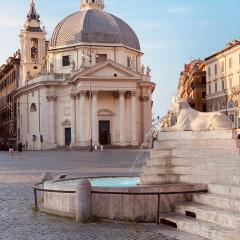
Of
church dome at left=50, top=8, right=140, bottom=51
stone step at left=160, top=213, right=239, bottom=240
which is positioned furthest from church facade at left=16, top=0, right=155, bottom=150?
stone step at left=160, top=213, right=239, bottom=240

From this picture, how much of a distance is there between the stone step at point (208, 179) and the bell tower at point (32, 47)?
77.2 m

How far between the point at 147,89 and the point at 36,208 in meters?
64.6

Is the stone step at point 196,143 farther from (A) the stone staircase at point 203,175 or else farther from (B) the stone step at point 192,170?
(B) the stone step at point 192,170

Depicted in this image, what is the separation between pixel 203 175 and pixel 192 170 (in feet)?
1.15

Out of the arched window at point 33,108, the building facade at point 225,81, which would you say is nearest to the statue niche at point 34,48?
the arched window at point 33,108

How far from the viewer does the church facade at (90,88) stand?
237ft

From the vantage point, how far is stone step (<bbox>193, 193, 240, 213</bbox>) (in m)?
10.1

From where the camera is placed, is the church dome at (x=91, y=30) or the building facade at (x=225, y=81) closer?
the building facade at (x=225, y=81)

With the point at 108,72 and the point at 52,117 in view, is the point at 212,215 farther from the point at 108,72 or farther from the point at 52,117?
the point at 52,117

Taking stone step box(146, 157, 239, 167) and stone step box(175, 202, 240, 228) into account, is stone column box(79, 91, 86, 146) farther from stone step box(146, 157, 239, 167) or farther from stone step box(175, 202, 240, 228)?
stone step box(175, 202, 240, 228)

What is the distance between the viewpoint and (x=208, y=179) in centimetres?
1191

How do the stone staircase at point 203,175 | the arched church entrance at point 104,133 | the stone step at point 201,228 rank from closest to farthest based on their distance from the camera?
the stone step at point 201,228, the stone staircase at point 203,175, the arched church entrance at point 104,133

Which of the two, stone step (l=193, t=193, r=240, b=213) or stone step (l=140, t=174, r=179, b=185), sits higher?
stone step (l=140, t=174, r=179, b=185)

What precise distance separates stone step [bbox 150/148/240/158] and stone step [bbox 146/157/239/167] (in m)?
0.10
